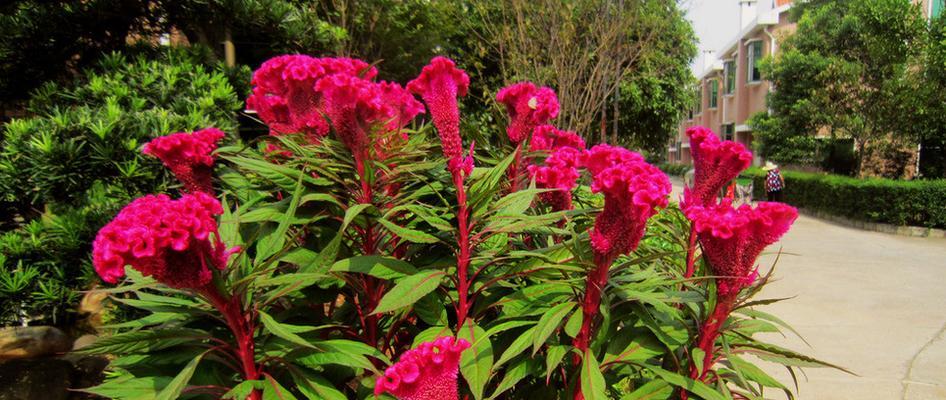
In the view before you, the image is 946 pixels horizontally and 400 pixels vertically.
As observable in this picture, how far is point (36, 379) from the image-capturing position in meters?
3.04

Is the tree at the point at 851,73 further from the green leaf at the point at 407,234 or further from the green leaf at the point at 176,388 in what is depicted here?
the green leaf at the point at 176,388

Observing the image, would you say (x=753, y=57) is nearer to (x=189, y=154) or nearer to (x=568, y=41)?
(x=568, y=41)

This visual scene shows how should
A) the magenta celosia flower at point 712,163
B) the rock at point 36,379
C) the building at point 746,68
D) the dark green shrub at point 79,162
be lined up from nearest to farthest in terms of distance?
the magenta celosia flower at point 712,163
the dark green shrub at point 79,162
the rock at point 36,379
the building at point 746,68

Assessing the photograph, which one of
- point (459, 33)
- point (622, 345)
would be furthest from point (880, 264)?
point (622, 345)

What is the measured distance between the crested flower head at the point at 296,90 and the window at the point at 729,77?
31.1 m

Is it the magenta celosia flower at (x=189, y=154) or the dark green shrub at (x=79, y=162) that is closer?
the magenta celosia flower at (x=189, y=154)

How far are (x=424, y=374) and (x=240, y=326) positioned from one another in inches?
17.3

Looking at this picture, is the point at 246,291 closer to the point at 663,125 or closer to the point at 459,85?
the point at 459,85

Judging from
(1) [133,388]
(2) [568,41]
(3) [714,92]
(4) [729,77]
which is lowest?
(1) [133,388]

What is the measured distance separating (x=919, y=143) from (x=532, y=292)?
1889 cm

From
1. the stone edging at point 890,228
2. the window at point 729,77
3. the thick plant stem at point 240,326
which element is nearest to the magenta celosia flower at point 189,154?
the thick plant stem at point 240,326

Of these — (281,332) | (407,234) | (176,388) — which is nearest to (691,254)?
(407,234)

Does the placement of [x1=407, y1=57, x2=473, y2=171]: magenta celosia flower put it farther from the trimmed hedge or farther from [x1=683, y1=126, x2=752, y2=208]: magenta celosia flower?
the trimmed hedge

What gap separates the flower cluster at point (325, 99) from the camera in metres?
1.28
